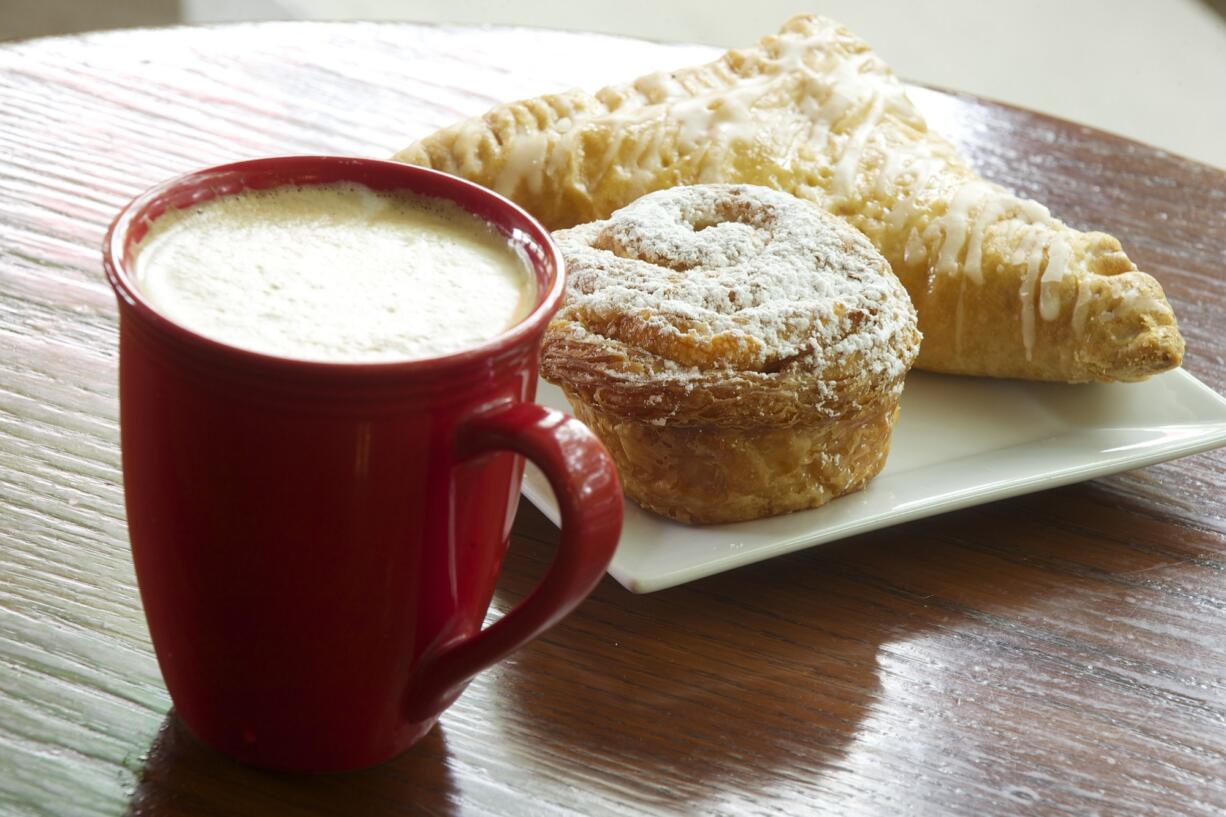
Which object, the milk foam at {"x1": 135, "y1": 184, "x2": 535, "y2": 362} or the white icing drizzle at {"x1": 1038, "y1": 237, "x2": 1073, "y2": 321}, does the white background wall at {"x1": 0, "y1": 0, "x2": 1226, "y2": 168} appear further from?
the milk foam at {"x1": 135, "y1": 184, "x2": 535, "y2": 362}

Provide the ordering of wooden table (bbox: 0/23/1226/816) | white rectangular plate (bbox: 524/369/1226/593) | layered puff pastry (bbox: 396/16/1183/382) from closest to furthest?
1. wooden table (bbox: 0/23/1226/816)
2. white rectangular plate (bbox: 524/369/1226/593)
3. layered puff pastry (bbox: 396/16/1183/382)

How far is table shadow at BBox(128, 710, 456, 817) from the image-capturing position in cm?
57

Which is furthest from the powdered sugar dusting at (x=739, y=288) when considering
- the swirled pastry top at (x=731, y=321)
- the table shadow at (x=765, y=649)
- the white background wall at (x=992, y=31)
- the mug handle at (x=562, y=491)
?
the white background wall at (x=992, y=31)

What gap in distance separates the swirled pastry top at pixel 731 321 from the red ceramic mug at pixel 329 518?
21 cm

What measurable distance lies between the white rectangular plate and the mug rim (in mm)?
196

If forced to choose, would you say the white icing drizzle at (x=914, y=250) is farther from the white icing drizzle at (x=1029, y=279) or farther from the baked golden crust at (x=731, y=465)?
Result: the baked golden crust at (x=731, y=465)

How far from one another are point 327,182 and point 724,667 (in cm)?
32

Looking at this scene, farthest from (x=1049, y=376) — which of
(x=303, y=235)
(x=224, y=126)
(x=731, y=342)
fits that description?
(x=224, y=126)

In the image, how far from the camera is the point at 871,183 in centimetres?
113

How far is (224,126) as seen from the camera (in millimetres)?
1214

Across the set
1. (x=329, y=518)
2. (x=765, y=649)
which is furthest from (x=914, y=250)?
(x=329, y=518)

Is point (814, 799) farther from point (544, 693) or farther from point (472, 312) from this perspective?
point (472, 312)

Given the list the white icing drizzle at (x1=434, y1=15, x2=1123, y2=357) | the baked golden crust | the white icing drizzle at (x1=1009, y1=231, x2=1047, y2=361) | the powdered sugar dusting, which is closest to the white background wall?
the white icing drizzle at (x1=434, y1=15, x2=1123, y2=357)

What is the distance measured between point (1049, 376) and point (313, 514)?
2.28 feet
